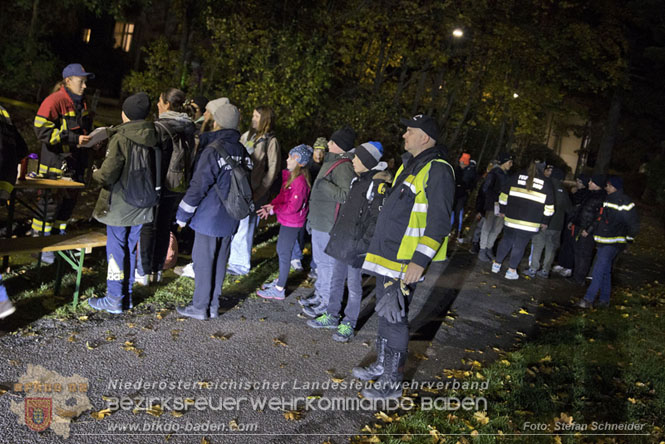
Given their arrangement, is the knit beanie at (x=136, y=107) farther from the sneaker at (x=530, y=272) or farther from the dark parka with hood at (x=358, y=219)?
the sneaker at (x=530, y=272)

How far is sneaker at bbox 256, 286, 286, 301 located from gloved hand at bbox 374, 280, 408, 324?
247 centimetres

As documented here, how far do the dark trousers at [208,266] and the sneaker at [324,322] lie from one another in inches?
43.2

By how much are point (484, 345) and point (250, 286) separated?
3028 millimetres

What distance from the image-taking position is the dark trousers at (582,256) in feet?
31.7

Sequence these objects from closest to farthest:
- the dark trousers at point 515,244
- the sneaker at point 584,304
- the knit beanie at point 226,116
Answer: the knit beanie at point 226,116 < the sneaker at point 584,304 < the dark trousers at point 515,244

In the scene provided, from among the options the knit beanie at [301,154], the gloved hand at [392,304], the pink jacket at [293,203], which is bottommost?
the gloved hand at [392,304]

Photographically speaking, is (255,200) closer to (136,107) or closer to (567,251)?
(136,107)

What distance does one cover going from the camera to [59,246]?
512 centimetres

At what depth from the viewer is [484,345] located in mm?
6414

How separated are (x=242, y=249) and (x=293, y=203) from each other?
135 cm

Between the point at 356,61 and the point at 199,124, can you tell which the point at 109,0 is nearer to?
the point at 356,61

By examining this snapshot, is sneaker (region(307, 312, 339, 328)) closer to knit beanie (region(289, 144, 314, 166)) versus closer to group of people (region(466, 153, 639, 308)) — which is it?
knit beanie (region(289, 144, 314, 166))

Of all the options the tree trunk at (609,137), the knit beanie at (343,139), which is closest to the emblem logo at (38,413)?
the knit beanie at (343,139)

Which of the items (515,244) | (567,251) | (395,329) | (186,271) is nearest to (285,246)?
(186,271)
